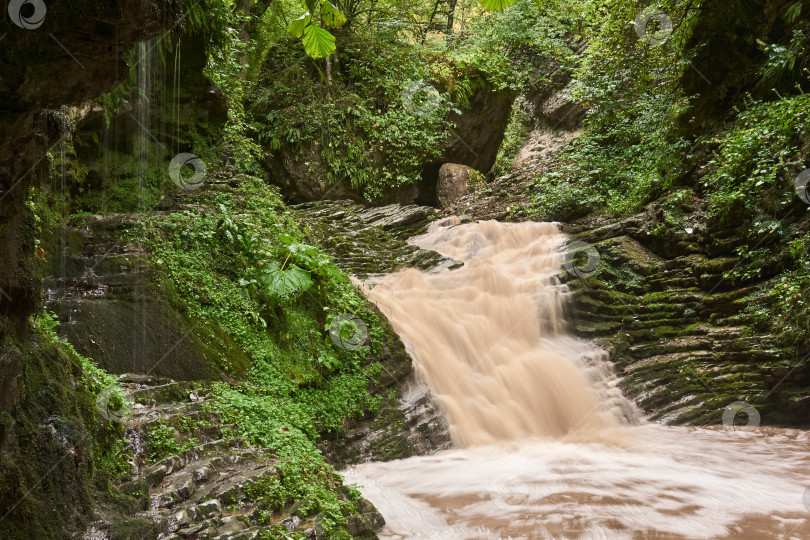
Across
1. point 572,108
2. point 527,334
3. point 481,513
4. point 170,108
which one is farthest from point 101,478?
point 572,108

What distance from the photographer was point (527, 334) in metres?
9.66

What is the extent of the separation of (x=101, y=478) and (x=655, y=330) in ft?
28.1

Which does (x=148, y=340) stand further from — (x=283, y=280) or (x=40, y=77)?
(x=40, y=77)

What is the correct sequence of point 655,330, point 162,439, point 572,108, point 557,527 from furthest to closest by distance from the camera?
1. point 572,108
2. point 655,330
3. point 557,527
4. point 162,439

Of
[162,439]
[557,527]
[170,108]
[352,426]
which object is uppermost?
[170,108]

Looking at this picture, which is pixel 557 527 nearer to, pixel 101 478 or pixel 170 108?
pixel 101 478

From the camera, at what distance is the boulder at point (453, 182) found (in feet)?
56.9
